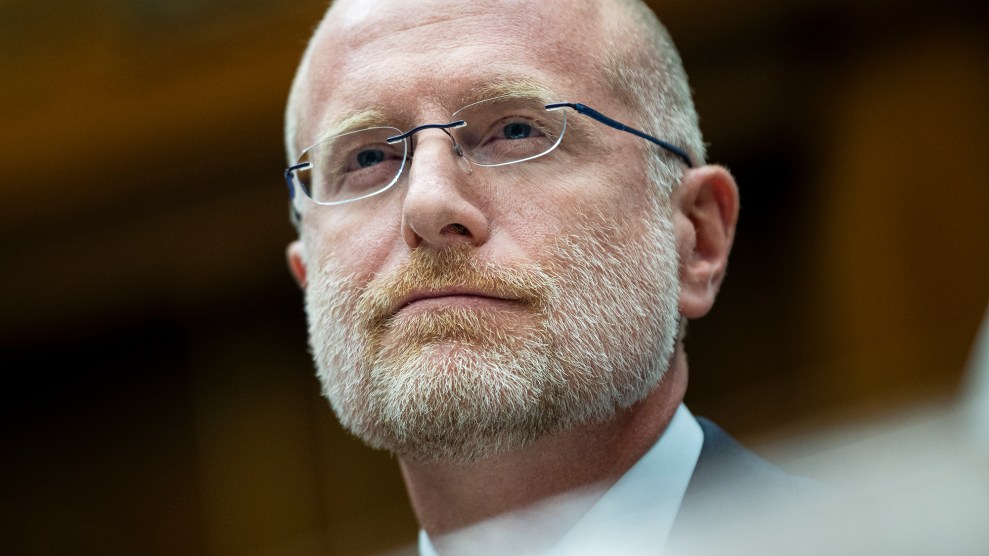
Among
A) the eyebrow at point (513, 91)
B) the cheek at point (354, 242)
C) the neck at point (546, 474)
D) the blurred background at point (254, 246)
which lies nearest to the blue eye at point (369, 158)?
the cheek at point (354, 242)

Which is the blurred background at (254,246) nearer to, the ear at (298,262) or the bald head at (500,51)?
the ear at (298,262)

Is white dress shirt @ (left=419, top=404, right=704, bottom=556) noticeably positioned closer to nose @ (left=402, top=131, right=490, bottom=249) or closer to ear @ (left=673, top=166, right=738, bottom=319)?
ear @ (left=673, top=166, right=738, bottom=319)

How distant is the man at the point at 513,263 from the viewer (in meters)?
1.86

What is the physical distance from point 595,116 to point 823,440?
4.94ft

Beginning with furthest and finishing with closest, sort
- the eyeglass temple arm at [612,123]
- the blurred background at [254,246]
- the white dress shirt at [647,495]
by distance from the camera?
the blurred background at [254,246], the eyeglass temple arm at [612,123], the white dress shirt at [647,495]

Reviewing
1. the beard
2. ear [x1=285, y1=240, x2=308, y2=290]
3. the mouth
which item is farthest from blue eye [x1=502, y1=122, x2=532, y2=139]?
ear [x1=285, y1=240, x2=308, y2=290]

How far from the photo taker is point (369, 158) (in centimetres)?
211

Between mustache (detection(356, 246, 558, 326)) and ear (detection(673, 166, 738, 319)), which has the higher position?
mustache (detection(356, 246, 558, 326))

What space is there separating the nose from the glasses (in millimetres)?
53

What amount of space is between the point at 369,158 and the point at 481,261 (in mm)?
395

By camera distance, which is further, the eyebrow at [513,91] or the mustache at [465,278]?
the eyebrow at [513,91]

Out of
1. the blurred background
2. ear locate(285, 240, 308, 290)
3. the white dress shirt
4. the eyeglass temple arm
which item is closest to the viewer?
the white dress shirt

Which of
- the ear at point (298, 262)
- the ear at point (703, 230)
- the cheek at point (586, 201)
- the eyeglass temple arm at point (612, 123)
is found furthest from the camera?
the ear at point (298, 262)

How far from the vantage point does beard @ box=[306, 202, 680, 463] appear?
1826 mm
